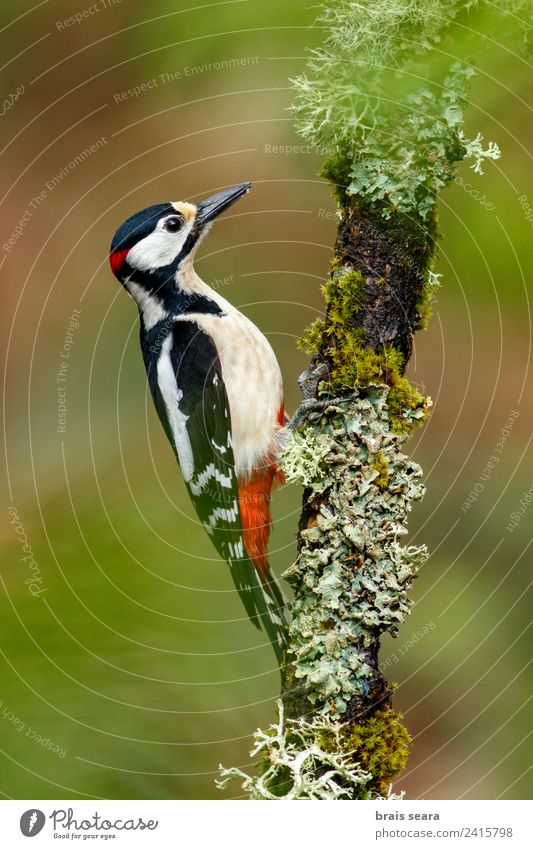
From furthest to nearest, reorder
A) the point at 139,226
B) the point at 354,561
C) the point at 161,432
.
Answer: the point at 161,432 < the point at 139,226 < the point at 354,561

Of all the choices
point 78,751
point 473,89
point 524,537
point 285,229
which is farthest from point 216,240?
point 78,751

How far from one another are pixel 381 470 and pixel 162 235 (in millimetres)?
942

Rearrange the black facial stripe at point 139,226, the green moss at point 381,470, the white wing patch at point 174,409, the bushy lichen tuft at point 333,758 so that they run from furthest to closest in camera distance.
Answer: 1. the white wing patch at point 174,409
2. the black facial stripe at point 139,226
3. the green moss at point 381,470
4. the bushy lichen tuft at point 333,758

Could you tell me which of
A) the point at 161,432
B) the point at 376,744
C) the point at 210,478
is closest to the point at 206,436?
the point at 210,478

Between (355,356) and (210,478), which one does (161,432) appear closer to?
(210,478)

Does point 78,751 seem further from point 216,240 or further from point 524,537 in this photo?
point 216,240

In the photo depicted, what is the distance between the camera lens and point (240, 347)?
233 cm

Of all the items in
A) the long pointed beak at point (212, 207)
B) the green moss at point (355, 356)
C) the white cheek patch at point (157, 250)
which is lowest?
the green moss at point (355, 356)

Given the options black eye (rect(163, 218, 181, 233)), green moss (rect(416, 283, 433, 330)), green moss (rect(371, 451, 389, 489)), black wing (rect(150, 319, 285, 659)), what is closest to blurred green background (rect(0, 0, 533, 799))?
black wing (rect(150, 319, 285, 659))

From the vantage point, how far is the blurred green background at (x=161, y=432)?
2049 mm

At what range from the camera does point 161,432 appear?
8.70ft

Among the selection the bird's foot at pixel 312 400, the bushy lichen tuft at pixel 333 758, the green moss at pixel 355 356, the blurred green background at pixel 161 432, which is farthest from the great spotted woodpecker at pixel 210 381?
the bushy lichen tuft at pixel 333 758

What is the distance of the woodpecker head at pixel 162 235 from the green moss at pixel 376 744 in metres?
1.26

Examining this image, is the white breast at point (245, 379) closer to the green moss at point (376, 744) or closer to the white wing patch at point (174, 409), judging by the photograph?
the white wing patch at point (174, 409)
